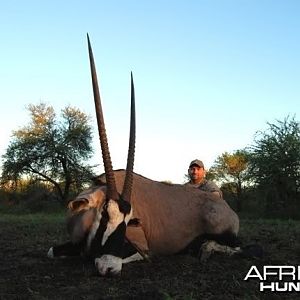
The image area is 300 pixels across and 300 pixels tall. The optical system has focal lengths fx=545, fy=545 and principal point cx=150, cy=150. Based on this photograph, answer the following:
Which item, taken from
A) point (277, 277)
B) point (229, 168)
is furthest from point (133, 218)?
point (229, 168)

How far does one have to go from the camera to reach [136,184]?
6137mm

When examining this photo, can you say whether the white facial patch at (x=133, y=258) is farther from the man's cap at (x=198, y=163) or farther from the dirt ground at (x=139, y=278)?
the man's cap at (x=198, y=163)

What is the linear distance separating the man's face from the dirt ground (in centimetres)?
150

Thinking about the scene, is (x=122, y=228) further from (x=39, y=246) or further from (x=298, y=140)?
(x=298, y=140)

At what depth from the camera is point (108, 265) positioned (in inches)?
187

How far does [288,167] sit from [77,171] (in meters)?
14.6

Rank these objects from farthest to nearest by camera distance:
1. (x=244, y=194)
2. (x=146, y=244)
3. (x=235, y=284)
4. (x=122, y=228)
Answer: (x=244, y=194), (x=146, y=244), (x=122, y=228), (x=235, y=284)

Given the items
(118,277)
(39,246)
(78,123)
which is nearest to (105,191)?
(118,277)

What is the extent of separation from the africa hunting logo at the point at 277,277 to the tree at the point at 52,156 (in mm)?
32103

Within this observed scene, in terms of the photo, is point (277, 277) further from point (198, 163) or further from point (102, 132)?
point (198, 163)

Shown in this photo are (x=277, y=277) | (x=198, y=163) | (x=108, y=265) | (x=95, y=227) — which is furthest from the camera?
(x=198, y=163)

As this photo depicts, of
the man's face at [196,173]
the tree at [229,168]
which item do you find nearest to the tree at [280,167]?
the tree at [229,168]

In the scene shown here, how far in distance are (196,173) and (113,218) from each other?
2.88 m

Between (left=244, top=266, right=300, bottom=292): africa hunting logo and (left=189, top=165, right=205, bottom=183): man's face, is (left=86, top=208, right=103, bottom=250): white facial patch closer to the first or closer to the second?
(left=244, top=266, right=300, bottom=292): africa hunting logo
